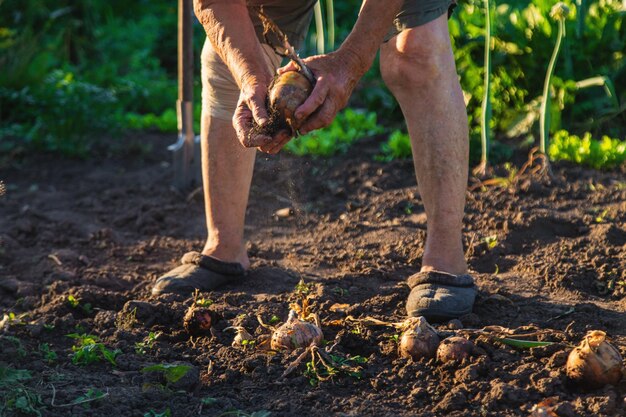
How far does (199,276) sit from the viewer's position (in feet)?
11.1

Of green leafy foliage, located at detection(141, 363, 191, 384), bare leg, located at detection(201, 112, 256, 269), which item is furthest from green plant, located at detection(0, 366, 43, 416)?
bare leg, located at detection(201, 112, 256, 269)

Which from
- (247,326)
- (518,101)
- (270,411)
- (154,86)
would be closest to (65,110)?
(154,86)

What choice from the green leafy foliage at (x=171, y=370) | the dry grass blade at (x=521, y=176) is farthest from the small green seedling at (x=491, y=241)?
the green leafy foliage at (x=171, y=370)

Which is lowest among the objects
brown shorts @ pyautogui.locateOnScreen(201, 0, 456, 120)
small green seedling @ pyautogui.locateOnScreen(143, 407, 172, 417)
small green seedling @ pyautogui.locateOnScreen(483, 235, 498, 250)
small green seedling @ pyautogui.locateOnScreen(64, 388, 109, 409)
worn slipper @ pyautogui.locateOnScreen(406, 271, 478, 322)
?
small green seedling @ pyautogui.locateOnScreen(143, 407, 172, 417)

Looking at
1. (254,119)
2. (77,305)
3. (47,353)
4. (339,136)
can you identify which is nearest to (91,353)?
(47,353)

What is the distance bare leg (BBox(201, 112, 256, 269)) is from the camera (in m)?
3.38

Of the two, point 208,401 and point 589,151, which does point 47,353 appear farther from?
point 589,151

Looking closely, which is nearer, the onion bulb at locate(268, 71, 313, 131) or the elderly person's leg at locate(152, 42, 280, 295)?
the onion bulb at locate(268, 71, 313, 131)

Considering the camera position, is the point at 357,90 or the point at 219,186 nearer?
the point at 219,186

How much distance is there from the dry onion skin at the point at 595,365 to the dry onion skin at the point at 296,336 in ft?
2.43

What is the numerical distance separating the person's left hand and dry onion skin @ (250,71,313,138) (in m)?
0.02

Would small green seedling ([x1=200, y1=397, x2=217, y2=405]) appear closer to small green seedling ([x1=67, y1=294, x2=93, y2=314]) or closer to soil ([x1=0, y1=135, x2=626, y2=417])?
soil ([x1=0, y1=135, x2=626, y2=417])

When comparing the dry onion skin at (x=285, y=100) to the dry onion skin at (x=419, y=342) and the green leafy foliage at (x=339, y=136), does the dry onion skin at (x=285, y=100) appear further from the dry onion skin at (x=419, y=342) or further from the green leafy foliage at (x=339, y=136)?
the green leafy foliage at (x=339, y=136)

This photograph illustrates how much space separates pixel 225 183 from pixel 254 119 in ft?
2.81
